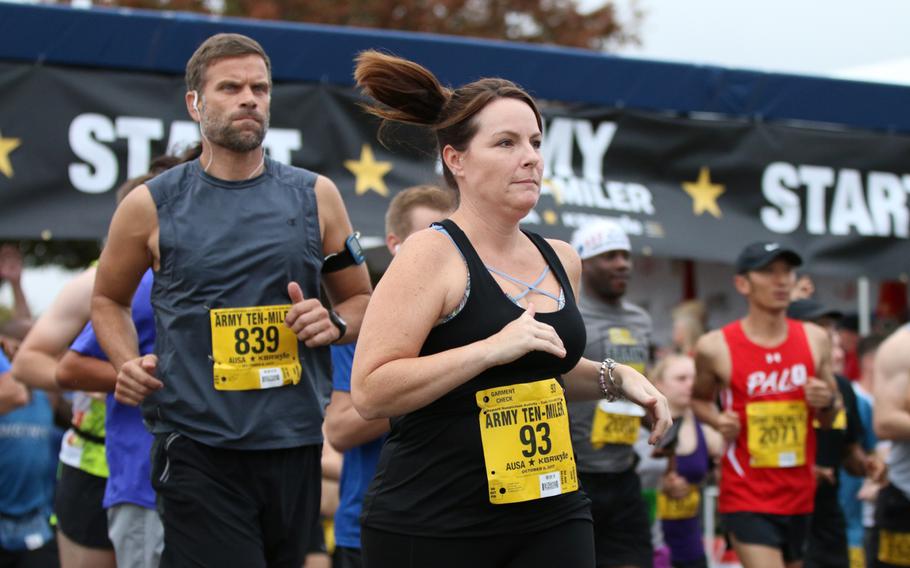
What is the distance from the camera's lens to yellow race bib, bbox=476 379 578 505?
3094mm

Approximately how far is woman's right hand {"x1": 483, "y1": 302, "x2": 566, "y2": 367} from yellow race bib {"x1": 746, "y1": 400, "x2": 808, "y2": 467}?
375 centimetres

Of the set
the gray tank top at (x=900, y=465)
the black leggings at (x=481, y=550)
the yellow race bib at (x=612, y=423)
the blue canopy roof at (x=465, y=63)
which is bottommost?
the gray tank top at (x=900, y=465)

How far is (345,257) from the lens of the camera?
416cm

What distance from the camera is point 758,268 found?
6.73 meters

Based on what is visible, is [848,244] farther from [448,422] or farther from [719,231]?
[448,422]

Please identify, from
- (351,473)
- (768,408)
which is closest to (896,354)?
(768,408)

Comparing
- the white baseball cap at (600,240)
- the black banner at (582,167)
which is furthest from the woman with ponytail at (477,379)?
the black banner at (582,167)

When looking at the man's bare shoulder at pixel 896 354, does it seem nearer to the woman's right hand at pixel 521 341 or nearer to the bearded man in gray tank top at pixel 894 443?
the bearded man in gray tank top at pixel 894 443

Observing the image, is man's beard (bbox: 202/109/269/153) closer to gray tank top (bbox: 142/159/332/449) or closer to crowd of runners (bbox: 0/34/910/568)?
crowd of runners (bbox: 0/34/910/568)

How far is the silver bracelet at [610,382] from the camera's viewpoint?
11.4 feet

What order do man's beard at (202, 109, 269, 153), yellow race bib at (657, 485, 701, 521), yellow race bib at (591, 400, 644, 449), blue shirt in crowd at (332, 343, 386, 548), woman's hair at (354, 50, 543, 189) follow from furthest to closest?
yellow race bib at (657, 485, 701, 521)
yellow race bib at (591, 400, 644, 449)
blue shirt in crowd at (332, 343, 386, 548)
man's beard at (202, 109, 269, 153)
woman's hair at (354, 50, 543, 189)

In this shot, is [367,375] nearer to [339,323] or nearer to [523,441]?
[523,441]

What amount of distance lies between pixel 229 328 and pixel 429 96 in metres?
1.04

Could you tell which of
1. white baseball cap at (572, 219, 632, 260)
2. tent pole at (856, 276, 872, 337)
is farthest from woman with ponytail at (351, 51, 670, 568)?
tent pole at (856, 276, 872, 337)
